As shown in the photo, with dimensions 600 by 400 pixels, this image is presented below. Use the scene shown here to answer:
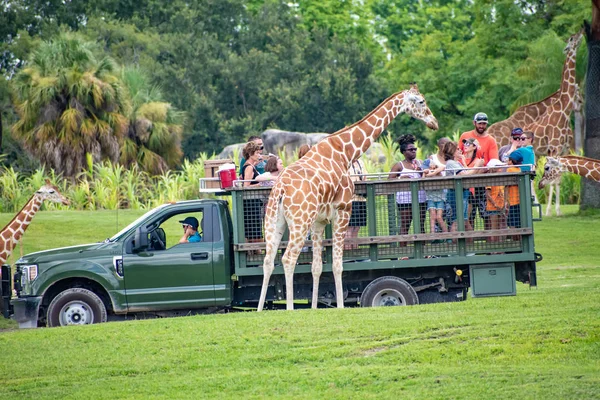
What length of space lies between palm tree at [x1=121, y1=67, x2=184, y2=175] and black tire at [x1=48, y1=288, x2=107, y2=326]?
726 inches

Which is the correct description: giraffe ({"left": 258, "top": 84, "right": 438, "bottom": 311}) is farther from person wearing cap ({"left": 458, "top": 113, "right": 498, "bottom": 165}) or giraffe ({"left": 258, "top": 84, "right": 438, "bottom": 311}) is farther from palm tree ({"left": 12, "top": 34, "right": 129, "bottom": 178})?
palm tree ({"left": 12, "top": 34, "right": 129, "bottom": 178})

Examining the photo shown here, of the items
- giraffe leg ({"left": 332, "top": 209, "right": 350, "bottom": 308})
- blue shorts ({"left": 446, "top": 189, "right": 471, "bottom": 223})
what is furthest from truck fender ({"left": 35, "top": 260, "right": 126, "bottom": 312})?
blue shorts ({"left": 446, "top": 189, "right": 471, "bottom": 223})

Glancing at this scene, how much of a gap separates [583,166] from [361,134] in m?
4.55

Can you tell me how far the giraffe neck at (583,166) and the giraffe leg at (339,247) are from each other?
546cm

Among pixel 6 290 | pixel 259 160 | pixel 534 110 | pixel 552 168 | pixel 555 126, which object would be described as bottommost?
pixel 6 290

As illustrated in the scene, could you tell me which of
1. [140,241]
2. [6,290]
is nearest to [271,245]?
[140,241]

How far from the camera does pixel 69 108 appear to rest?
31219mm

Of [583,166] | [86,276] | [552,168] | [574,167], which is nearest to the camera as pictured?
[86,276]

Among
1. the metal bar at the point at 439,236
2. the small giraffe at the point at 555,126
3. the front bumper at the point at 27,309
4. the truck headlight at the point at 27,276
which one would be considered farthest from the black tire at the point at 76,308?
the small giraffe at the point at 555,126

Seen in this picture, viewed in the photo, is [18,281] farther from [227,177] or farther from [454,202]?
[454,202]

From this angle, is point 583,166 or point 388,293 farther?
point 583,166

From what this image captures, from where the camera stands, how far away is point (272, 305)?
48.1 feet

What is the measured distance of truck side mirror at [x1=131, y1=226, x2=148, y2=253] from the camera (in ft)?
44.6

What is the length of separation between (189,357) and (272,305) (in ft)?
11.1
